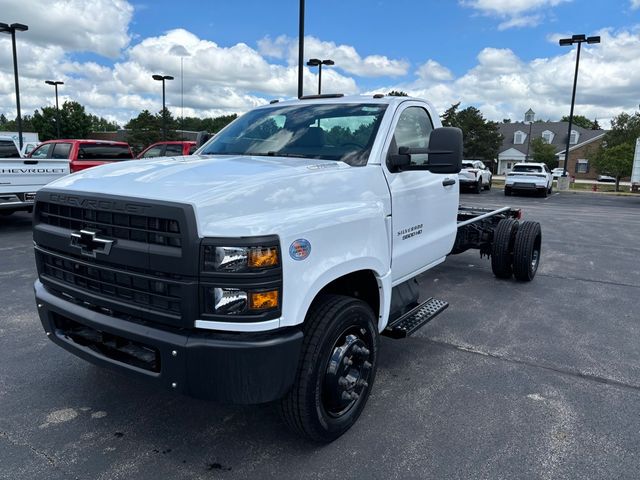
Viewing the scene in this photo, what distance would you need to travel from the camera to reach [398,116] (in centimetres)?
373

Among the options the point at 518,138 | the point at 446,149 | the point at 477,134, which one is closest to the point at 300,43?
the point at 446,149

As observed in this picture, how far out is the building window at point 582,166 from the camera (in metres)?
62.8

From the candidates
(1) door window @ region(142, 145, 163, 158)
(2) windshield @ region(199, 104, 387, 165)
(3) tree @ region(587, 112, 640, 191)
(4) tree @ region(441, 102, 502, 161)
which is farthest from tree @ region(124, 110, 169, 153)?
(2) windshield @ region(199, 104, 387, 165)

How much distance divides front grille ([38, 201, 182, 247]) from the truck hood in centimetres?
11

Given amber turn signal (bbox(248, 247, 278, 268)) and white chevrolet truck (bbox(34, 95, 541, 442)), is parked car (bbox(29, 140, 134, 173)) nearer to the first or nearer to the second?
white chevrolet truck (bbox(34, 95, 541, 442))

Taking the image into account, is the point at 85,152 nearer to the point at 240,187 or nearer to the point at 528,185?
the point at 240,187

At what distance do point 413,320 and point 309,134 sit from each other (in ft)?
5.25

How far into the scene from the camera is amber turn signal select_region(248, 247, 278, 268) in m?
2.29

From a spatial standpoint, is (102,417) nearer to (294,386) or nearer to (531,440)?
(294,386)

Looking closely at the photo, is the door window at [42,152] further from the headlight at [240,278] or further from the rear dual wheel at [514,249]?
the headlight at [240,278]

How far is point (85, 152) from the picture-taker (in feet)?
40.4

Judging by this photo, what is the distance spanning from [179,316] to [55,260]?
1.12 meters

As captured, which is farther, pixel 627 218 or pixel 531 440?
pixel 627 218

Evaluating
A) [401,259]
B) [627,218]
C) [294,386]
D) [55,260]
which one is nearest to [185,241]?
[294,386]
